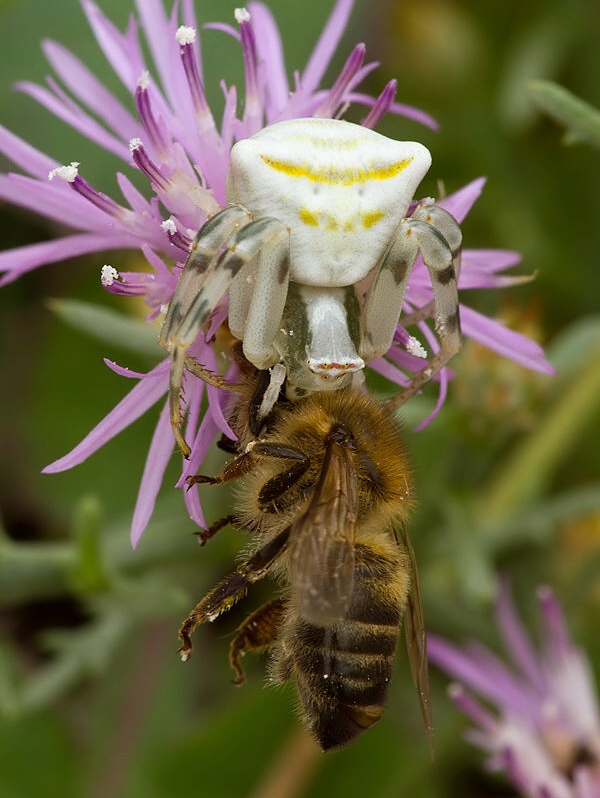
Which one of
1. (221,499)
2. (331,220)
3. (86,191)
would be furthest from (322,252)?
(221,499)

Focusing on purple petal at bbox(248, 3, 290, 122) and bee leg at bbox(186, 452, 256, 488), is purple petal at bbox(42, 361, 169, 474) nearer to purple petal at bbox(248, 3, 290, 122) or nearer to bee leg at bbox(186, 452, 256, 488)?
bee leg at bbox(186, 452, 256, 488)

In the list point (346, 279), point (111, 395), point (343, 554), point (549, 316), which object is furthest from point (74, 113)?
Answer: point (549, 316)

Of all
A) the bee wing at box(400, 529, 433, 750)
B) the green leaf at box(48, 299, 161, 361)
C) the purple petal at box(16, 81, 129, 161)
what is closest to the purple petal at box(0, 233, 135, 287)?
the purple petal at box(16, 81, 129, 161)

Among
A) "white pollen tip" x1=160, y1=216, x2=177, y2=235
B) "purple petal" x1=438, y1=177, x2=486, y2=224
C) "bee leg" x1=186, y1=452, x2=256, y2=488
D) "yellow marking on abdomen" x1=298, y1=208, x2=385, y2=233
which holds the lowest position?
"bee leg" x1=186, y1=452, x2=256, y2=488

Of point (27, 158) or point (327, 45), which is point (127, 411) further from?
point (327, 45)

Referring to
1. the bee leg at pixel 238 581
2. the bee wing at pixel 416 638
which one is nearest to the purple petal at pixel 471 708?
the bee wing at pixel 416 638

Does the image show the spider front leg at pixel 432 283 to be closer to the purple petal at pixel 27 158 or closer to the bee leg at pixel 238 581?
the bee leg at pixel 238 581
